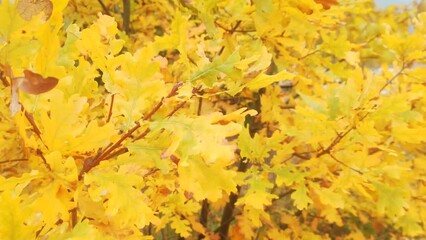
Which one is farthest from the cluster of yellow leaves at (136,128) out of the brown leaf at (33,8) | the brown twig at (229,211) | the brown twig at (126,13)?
the brown twig at (126,13)

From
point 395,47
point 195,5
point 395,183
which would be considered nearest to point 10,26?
point 195,5

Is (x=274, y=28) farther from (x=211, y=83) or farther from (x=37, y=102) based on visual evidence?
(x=37, y=102)

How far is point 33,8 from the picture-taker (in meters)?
0.70

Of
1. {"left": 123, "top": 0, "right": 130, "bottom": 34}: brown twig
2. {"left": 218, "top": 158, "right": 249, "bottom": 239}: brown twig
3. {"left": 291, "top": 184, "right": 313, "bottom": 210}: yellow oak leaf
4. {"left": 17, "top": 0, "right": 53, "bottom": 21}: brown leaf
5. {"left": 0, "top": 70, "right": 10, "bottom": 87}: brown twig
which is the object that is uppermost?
{"left": 17, "top": 0, "right": 53, "bottom": 21}: brown leaf

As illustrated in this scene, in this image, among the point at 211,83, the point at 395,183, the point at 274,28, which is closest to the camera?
the point at 211,83

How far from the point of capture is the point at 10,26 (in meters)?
0.69

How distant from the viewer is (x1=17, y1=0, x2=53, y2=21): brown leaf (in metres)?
0.70

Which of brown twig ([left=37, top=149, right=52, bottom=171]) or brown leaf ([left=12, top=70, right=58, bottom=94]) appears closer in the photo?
brown leaf ([left=12, top=70, right=58, bottom=94])

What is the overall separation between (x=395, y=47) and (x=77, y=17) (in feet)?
5.06

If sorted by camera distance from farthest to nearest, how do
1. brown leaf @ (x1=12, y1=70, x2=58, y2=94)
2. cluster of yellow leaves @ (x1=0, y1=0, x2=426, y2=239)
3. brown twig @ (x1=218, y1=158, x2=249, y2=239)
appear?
1. brown twig @ (x1=218, y1=158, x2=249, y2=239)
2. cluster of yellow leaves @ (x1=0, y1=0, x2=426, y2=239)
3. brown leaf @ (x1=12, y1=70, x2=58, y2=94)

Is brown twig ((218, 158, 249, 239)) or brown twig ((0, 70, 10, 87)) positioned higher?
brown twig ((0, 70, 10, 87))

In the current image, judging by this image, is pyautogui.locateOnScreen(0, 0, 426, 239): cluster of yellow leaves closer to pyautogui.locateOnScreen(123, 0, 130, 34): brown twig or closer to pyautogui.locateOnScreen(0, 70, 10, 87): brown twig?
pyautogui.locateOnScreen(0, 70, 10, 87): brown twig

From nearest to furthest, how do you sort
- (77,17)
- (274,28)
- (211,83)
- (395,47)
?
(211,83), (274,28), (395,47), (77,17)

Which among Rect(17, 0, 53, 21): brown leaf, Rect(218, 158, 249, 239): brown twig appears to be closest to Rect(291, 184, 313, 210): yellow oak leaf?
Rect(218, 158, 249, 239): brown twig
